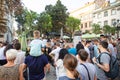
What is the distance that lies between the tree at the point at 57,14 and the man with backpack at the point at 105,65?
5733 cm

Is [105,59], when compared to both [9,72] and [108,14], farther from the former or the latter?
[108,14]

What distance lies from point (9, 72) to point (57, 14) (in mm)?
59449

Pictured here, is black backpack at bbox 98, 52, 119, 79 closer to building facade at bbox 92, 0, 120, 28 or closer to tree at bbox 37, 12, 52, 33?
tree at bbox 37, 12, 52, 33

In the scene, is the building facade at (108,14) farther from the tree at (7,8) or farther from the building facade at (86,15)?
the tree at (7,8)

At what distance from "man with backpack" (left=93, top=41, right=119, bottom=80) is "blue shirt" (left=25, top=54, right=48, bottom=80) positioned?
1273mm

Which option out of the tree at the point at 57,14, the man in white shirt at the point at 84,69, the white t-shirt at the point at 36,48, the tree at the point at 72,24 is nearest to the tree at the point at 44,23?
the tree at the point at 57,14

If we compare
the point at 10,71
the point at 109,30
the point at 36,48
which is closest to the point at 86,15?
the point at 109,30

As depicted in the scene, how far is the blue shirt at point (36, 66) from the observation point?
696 centimetres

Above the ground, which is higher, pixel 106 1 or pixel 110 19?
pixel 106 1

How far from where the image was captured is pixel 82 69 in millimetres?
5422

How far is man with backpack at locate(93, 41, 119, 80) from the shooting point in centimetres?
629

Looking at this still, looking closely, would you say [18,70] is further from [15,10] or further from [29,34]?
[29,34]

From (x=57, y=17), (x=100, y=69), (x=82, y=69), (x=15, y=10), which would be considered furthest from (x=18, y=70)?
(x=57, y=17)

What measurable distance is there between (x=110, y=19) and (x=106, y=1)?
7.94m
